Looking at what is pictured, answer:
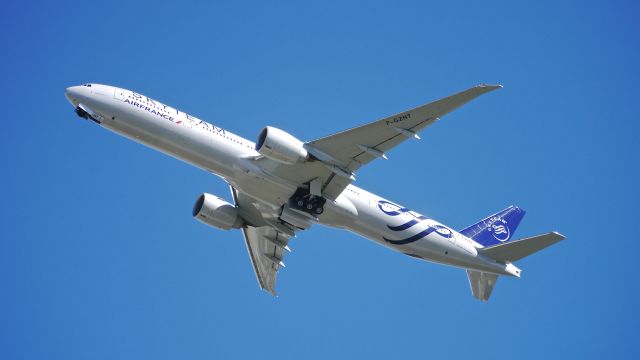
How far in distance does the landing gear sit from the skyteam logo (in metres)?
11.2

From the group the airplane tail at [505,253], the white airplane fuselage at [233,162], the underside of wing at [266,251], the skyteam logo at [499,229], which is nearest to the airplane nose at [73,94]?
the white airplane fuselage at [233,162]

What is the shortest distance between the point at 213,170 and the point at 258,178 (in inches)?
87.4

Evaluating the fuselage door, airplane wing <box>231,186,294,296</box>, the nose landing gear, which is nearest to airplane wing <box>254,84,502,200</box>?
airplane wing <box>231,186,294,296</box>

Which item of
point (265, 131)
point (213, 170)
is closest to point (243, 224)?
point (213, 170)

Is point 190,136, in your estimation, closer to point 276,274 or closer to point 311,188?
point 311,188

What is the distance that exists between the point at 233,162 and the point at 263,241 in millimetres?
10647

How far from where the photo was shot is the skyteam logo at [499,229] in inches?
1698

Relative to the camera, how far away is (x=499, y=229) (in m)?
43.5

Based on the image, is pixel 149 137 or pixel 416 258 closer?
pixel 149 137

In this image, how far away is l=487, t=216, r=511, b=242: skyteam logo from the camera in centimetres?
4312

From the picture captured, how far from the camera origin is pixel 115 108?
3528 centimetres

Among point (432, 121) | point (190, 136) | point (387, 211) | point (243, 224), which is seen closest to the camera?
point (432, 121)

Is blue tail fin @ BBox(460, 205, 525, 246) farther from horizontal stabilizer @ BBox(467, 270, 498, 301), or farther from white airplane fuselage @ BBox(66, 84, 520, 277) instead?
white airplane fuselage @ BBox(66, 84, 520, 277)

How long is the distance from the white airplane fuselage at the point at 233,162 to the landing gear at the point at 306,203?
15.3 inches
